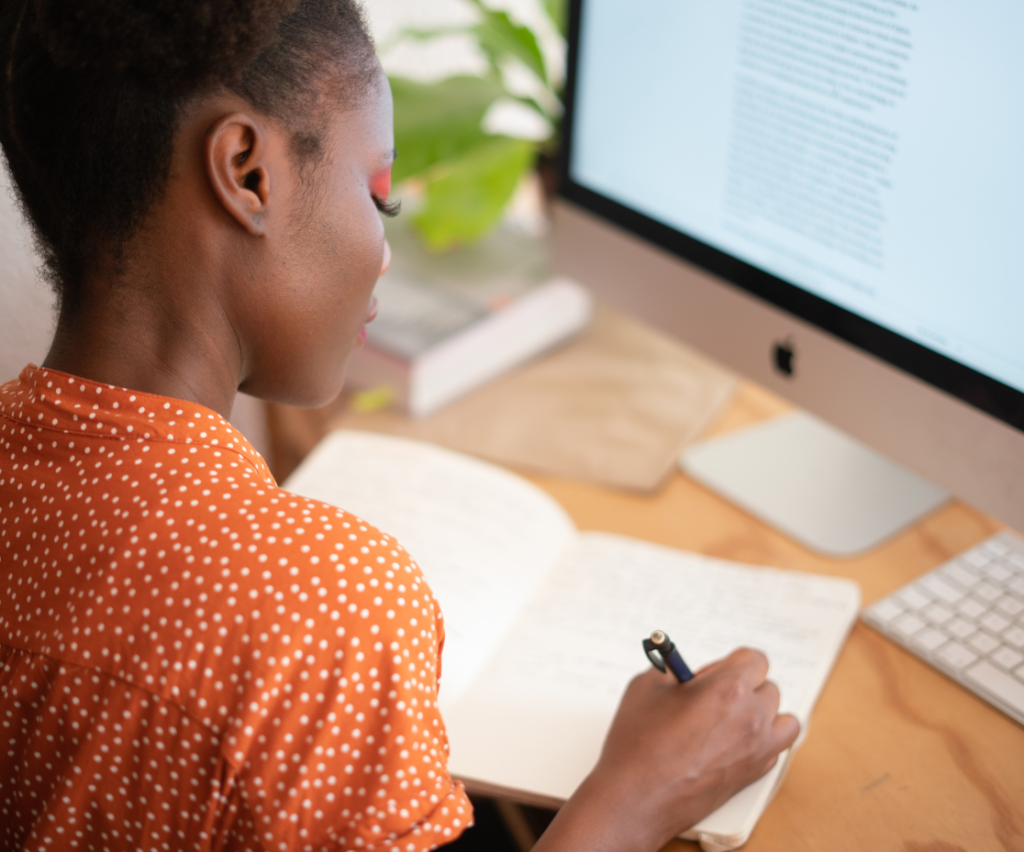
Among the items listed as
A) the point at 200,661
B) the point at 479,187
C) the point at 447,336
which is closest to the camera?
the point at 200,661

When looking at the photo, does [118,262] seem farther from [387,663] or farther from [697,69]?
[697,69]

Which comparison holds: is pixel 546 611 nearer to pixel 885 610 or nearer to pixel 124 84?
pixel 885 610

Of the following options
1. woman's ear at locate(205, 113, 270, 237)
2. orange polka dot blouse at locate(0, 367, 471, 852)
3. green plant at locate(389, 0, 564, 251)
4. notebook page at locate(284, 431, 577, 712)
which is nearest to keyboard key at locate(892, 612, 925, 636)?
notebook page at locate(284, 431, 577, 712)

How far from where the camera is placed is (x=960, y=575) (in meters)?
0.66

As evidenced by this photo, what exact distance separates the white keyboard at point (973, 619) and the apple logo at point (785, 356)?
0.18 meters

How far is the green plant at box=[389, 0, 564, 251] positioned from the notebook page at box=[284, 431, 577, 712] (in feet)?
0.98

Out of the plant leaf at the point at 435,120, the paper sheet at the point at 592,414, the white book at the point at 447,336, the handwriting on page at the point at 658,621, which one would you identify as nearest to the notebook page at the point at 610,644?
the handwriting on page at the point at 658,621

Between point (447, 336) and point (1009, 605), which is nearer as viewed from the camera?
point (1009, 605)

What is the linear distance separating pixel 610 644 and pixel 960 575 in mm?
250

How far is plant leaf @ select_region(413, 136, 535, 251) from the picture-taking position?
99cm

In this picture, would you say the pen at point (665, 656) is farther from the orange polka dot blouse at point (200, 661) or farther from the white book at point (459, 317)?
the white book at point (459, 317)

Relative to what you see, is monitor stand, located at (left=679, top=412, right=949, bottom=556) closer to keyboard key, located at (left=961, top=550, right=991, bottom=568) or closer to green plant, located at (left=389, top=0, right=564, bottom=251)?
keyboard key, located at (left=961, top=550, right=991, bottom=568)

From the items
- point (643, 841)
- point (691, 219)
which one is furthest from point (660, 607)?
point (691, 219)

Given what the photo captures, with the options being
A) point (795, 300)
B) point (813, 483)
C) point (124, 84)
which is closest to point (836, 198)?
point (795, 300)
